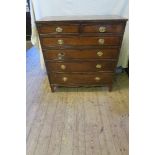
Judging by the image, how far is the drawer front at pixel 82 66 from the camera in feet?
9.13

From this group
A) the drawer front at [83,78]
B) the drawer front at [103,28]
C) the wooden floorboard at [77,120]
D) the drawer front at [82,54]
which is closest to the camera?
the wooden floorboard at [77,120]

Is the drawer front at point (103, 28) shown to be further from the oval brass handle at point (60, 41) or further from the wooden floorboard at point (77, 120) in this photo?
the wooden floorboard at point (77, 120)

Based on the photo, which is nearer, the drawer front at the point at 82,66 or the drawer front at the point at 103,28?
the drawer front at the point at 103,28

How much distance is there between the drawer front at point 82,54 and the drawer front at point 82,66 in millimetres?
74

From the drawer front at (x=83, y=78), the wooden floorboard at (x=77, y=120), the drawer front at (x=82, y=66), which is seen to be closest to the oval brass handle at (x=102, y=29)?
the drawer front at (x=82, y=66)

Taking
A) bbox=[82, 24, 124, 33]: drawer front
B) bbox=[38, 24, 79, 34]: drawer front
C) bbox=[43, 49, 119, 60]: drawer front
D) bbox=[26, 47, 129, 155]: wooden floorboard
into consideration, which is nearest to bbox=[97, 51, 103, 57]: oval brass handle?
bbox=[43, 49, 119, 60]: drawer front

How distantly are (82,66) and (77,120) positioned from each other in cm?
76

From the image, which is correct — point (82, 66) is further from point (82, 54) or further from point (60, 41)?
point (60, 41)

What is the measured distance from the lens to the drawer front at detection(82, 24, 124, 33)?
260cm
